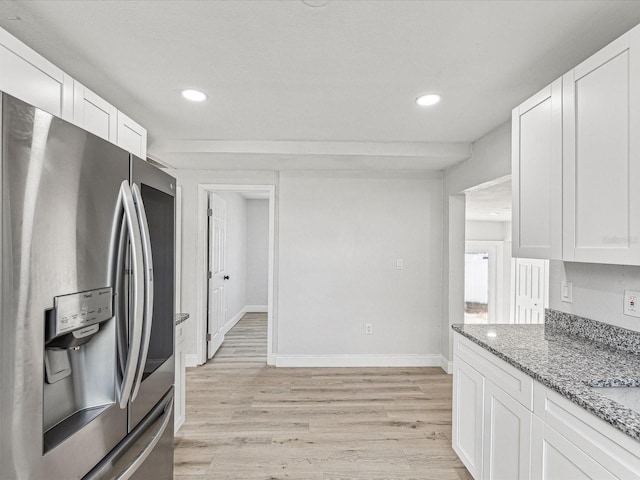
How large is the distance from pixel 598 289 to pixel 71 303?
2316 mm

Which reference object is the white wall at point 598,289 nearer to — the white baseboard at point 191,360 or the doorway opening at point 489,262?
the white baseboard at point 191,360

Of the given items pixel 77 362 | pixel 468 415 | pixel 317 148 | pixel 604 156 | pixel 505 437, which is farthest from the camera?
pixel 317 148

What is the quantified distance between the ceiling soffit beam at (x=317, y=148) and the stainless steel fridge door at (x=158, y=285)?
183cm

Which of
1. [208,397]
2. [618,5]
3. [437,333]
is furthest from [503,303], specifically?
[618,5]

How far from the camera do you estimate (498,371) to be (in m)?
1.82

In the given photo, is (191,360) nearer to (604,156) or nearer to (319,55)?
(319,55)

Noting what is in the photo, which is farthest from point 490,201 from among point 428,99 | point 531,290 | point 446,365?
point 428,99

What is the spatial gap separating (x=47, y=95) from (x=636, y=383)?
2.42 meters

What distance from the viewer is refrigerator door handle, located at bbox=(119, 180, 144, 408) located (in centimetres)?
118

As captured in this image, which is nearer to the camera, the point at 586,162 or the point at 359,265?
the point at 586,162

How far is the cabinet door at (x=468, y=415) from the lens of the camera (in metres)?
2.01

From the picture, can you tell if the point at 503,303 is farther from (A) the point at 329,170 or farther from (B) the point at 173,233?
(B) the point at 173,233

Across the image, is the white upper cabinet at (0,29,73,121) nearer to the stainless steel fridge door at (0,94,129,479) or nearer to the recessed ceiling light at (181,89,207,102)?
the stainless steel fridge door at (0,94,129,479)

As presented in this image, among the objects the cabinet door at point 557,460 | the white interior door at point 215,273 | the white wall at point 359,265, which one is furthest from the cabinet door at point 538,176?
the white interior door at point 215,273
